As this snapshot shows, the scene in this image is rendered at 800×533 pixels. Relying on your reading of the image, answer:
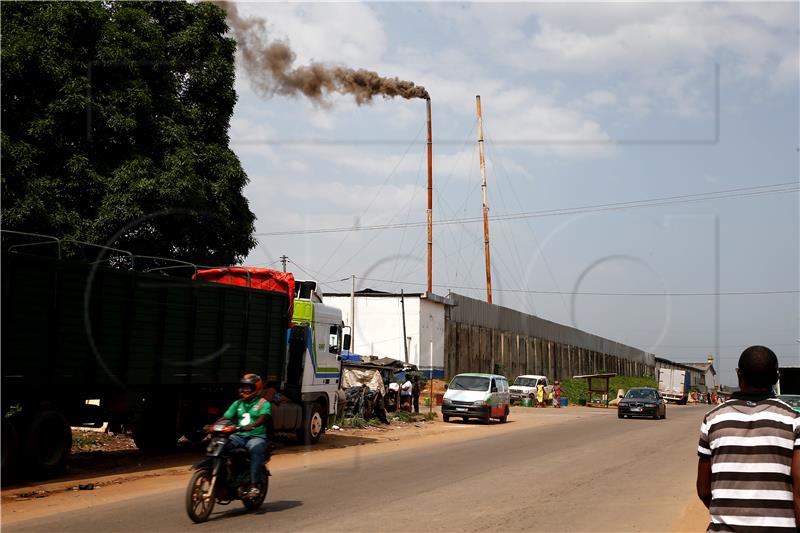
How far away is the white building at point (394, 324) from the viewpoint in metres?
50.0

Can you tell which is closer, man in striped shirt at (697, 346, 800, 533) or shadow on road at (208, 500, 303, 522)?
man in striped shirt at (697, 346, 800, 533)

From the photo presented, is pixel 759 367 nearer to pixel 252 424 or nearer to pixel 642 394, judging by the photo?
pixel 252 424

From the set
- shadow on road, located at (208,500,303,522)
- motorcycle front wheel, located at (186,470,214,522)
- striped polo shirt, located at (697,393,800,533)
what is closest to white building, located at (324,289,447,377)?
shadow on road, located at (208,500,303,522)

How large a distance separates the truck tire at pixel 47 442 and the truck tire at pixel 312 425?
764 cm

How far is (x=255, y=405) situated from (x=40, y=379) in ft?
13.4

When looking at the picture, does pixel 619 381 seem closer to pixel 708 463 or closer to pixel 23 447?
pixel 23 447

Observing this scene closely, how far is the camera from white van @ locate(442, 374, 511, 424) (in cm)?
3228

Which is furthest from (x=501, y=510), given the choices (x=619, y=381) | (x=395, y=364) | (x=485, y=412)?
(x=619, y=381)

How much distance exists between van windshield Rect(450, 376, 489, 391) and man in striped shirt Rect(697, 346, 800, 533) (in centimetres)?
2880

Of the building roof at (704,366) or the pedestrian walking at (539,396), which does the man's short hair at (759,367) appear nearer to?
the pedestrian walking at (539,396)

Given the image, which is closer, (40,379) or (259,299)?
(40,379)

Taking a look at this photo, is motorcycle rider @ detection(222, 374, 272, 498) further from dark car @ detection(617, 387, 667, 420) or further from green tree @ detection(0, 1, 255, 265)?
dark car @ detection(617, 387, 667, 420)

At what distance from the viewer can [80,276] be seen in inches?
525

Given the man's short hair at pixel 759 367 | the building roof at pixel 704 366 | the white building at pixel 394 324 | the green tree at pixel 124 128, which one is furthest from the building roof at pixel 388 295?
the building roof at pixel 704 366
